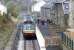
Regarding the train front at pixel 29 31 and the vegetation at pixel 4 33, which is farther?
the train front at pixel 29 31

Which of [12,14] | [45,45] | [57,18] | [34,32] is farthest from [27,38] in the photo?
[12,14]

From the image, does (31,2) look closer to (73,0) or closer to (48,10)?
(48,10)

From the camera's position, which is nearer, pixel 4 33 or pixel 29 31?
pixel 4 33

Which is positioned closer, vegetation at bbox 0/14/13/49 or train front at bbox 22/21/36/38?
vegetation at bbox 0/14/13/49

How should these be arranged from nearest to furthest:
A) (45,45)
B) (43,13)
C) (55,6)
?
(45,45)
(55,6)
(43,13)

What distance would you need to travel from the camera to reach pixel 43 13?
35.2 meters

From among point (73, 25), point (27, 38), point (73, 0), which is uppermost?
point (73, 0)

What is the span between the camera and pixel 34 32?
2612cm

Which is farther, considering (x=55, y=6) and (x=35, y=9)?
(x=35, y=9)

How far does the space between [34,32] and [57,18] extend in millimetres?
2644

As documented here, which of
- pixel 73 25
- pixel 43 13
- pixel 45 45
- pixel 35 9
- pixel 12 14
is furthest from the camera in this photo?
pixel 35 9

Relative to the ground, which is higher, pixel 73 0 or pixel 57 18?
pixel 73 0

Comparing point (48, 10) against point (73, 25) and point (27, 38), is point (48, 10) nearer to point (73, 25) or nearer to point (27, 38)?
point (27, 38)

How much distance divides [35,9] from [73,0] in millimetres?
27160
